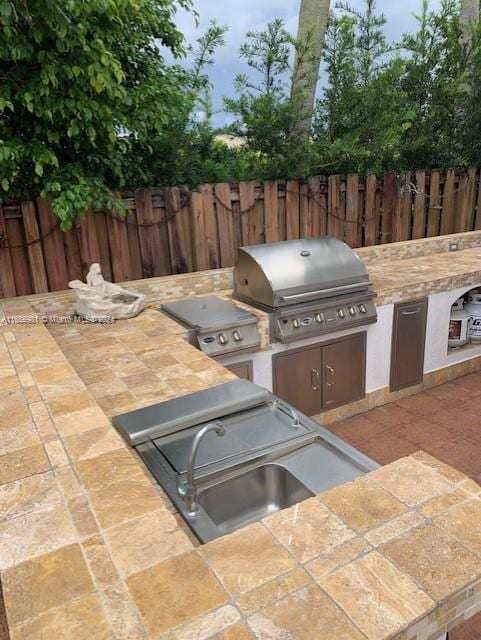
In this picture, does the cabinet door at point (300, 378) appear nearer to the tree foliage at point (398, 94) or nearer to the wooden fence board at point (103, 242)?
the wooden fence board at point (103, 242)

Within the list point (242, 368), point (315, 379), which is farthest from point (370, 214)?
point (242, 368)

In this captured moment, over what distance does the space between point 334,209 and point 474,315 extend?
170cm

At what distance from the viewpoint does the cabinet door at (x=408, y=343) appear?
4.08 meters

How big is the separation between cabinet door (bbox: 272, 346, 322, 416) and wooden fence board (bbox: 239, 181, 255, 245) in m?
1.20

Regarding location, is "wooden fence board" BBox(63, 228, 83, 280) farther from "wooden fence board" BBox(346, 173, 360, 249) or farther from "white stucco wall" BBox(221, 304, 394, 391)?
"wooden fence board" BBox(346, 173, 360, 249)

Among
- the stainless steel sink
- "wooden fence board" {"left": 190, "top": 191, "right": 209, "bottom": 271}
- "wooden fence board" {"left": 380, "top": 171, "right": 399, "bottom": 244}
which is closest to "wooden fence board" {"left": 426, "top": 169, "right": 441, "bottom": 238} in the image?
"wooden fence board" {"left": 380, "top": 171, "right": 399, "bottom": 244}

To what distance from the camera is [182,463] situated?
1741mm

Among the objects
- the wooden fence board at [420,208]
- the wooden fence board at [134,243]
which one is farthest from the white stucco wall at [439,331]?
the wooden fence board at [134,243]

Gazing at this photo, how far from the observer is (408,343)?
4.20 metres

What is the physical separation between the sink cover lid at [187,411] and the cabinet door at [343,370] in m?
1.68

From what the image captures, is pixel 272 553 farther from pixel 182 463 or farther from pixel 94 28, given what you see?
pixel 94 28

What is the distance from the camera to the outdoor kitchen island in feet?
2.90

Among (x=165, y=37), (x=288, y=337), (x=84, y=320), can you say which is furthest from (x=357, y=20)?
(x=84, y=320)

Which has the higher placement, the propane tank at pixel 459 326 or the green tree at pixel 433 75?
the green tree at pixel 433 75
